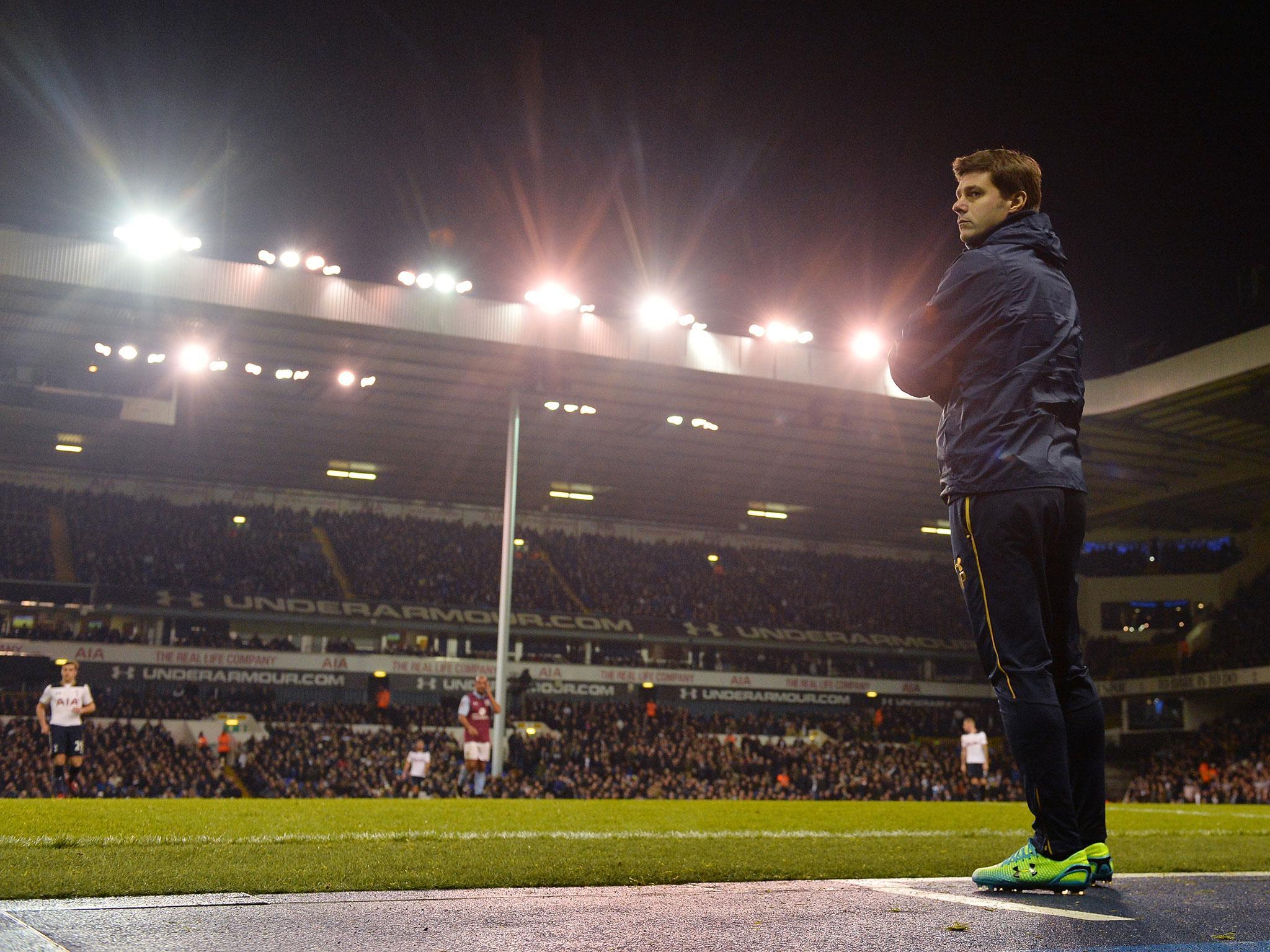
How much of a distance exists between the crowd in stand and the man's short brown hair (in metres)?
28.2

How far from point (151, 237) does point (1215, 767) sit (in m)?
30.1

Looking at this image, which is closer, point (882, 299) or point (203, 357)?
point (203, 357)

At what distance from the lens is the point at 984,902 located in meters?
2.58

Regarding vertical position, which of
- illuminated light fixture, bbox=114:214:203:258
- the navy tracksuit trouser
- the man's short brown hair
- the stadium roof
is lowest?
the navy tracksuit trouser

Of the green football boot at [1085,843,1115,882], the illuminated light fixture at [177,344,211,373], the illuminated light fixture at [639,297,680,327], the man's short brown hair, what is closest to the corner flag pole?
the illuminated light fixture at [639,297,680,327]

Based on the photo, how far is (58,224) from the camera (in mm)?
19125

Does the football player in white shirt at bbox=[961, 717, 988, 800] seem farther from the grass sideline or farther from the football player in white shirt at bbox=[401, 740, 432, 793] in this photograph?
the grass sideline

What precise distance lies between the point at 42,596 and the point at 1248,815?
1230 inches

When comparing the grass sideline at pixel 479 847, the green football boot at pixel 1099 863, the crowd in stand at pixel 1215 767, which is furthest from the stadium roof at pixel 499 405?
the green football boot at pixel 1099 863

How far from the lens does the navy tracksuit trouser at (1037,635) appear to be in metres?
2.79

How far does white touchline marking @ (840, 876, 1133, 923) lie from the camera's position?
7.56ft

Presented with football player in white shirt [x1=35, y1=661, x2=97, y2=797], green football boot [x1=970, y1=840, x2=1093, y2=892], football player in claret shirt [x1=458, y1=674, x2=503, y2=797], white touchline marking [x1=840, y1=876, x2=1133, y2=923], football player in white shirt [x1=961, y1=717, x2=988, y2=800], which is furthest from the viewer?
football player in white shirt [x1=961, y1=717, x2=988, y2=800]

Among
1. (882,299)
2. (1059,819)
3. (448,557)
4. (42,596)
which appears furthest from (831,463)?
(1059,819)

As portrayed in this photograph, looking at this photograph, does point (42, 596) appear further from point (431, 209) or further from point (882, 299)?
point (882, 299)
